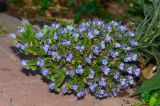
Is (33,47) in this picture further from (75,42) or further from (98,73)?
(98,73)

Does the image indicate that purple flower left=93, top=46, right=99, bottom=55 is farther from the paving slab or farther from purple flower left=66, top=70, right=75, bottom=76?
the paving slab

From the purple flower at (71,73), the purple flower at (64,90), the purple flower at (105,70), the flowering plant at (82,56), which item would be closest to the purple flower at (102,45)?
the flowering plant at (82,56)

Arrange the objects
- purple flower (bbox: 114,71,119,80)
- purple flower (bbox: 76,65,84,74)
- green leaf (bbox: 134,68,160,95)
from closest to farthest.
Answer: purple flower (bbox: 76,65,84,74)
purple flower (bbox: 114,71,119,80)
green leaf (bbox: 134,68,160,95)

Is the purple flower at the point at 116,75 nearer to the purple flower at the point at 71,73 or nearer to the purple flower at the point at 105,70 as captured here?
the purple flower at the point at 105,70

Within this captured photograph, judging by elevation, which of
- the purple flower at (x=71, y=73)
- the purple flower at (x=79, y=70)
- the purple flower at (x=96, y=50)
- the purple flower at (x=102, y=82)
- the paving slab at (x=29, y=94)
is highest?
the purple flower at (x=96, y=50)

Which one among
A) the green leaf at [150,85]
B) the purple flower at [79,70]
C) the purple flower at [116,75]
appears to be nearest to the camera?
the purple flower at [79,70]

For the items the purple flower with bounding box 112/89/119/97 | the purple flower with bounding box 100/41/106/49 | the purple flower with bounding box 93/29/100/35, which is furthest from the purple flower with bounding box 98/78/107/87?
the purple flower with bounding box 93/29/100/35

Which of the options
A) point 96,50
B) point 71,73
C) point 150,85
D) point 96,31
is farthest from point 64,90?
point 150,85
